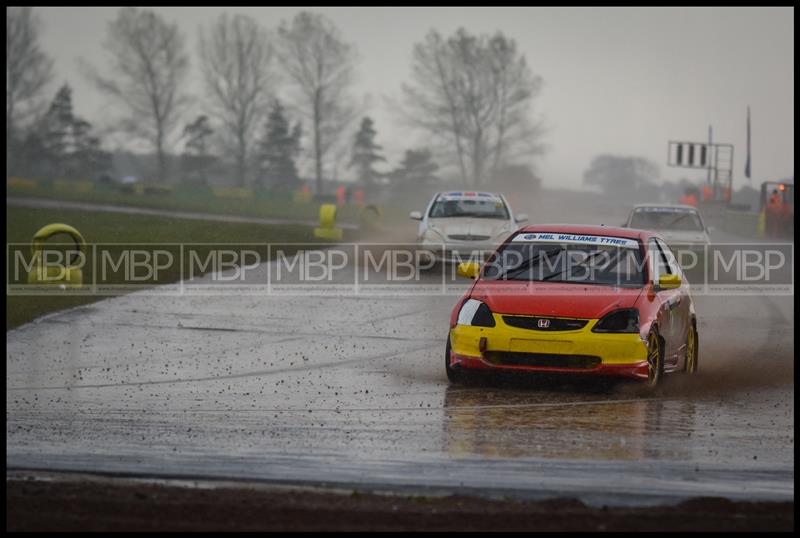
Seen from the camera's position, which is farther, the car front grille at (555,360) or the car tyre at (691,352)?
the car tyre at (691,352)

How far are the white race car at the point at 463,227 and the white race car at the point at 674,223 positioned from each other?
242 centimetres

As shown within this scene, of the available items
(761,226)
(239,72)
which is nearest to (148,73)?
(239,72)

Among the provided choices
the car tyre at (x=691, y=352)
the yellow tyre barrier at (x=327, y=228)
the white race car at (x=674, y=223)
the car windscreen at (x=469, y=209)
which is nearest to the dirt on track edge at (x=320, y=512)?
the car tyre at (x=691, y=352)

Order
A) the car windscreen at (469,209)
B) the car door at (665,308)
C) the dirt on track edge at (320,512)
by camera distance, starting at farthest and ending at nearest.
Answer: the car windscreen at (469,209) → the car door at (665,308) → the dirt on track edge at (320,512)

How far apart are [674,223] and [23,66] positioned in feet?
217

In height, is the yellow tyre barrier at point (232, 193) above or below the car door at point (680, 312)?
above

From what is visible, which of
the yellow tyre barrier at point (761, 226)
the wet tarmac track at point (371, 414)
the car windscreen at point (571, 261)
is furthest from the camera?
the yellow tyre barrier at point (761, 226)

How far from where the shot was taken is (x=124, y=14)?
Result: 88.8m

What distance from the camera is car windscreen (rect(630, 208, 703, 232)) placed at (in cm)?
2523

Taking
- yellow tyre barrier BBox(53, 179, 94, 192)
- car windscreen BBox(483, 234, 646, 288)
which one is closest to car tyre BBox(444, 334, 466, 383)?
car windscreen BBox(483, 234, 646, 288)

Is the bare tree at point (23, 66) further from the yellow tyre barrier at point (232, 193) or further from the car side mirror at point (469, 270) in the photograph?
the car side mirror at point (469, 270)

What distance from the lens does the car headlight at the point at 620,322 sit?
1062cm

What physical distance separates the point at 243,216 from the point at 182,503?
41.5m

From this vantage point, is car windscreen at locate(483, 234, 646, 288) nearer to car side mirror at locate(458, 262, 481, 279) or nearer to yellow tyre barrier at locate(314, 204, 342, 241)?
car side mirror at locate(458, 262, 481, 279)
